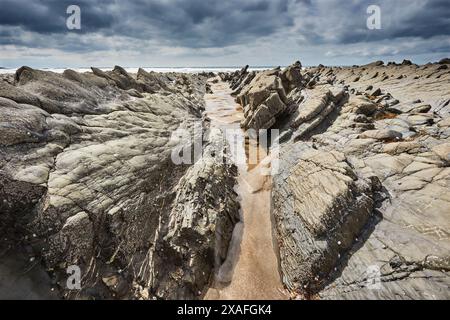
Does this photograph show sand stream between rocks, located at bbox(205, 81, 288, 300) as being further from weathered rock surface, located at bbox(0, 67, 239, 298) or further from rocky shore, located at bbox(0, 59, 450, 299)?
weathered rock surface, located at bbox(0, 67, 239, 298)

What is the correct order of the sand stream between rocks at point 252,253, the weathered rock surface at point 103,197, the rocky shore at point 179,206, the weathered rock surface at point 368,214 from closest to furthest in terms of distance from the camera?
the weathered rock surface at point 368,214
the rocky shore at point 179,206
the weathered rock surface at point 103,197
the sand stream between rocks at point 252,253

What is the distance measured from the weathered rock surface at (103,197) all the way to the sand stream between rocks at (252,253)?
2.24 feet

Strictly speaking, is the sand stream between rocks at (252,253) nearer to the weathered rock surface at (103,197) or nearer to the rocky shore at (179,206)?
the rocky shore at (179,206)

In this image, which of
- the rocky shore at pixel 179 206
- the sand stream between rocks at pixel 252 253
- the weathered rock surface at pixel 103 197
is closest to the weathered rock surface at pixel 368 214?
the rocky shore at pixel 179 206

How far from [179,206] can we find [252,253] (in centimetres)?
487

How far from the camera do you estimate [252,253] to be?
12242 millimetres

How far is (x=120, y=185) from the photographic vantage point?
1123cm

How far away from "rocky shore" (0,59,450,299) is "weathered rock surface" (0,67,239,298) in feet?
0.17

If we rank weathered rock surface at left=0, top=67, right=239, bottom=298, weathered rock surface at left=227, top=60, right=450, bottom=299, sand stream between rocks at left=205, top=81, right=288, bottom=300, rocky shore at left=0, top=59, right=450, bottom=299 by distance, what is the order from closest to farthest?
weathered rock surface at left=227, top=60, right=450, bottom=299, rocky shore at left=0, top=59, right=450, bottom=299, weathered rock surface at left=0, top=67, right=239, bottom=298, sand stream between rocks at left=205, top=81, right=288, bottom=300

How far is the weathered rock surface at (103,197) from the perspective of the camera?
348 inches

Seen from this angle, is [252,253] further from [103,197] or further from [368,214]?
[103,197]

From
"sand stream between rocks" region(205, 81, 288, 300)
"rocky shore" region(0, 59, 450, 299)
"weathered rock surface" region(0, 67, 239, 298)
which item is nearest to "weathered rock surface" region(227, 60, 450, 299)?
"rocky shore" region(0, 59, 450, 299)

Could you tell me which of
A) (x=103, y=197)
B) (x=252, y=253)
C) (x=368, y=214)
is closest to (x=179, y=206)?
(x=103, y=197)

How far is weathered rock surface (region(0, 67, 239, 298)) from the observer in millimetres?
8844
